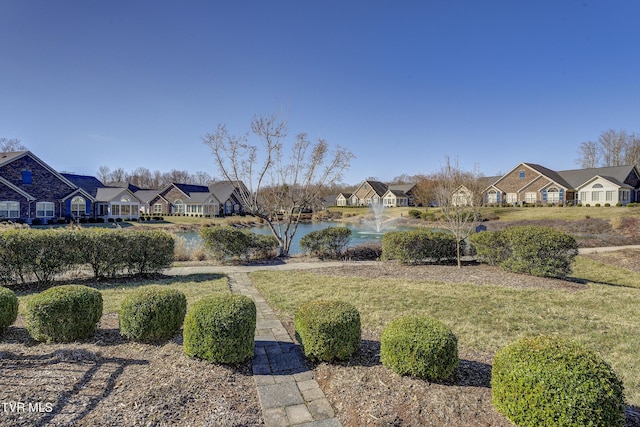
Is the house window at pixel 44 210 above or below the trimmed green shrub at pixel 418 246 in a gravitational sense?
above

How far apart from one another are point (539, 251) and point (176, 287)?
8.75m

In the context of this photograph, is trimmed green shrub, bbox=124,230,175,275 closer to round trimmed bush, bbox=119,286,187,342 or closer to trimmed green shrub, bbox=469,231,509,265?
round trimmed bush, bbox=119,286,187,342

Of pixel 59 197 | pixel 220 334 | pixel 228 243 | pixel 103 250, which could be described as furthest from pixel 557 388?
pixel 59 197

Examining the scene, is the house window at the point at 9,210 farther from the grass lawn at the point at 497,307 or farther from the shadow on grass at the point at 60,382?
the shadow on grass at the point at 60,382

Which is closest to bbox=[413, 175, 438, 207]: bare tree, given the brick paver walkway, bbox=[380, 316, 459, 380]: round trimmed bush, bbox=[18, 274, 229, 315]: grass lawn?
bbox=[18, 274, 229, 315]: grass lawn

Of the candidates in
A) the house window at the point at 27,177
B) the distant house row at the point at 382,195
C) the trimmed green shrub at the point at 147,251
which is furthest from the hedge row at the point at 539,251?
the distant house row at the point at 382,195

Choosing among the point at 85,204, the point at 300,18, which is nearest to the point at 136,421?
the point at 300,18

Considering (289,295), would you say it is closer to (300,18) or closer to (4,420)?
(4,420)

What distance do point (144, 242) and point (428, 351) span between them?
8013 millimetres

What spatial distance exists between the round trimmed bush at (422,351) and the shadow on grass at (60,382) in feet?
8.48

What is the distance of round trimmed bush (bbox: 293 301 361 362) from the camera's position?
12.4 feet

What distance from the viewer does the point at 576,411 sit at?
2463 mm

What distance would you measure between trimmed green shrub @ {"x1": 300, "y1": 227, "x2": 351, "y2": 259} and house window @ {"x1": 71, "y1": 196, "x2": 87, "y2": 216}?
94.6 ft

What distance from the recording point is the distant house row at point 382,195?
2239 inches
